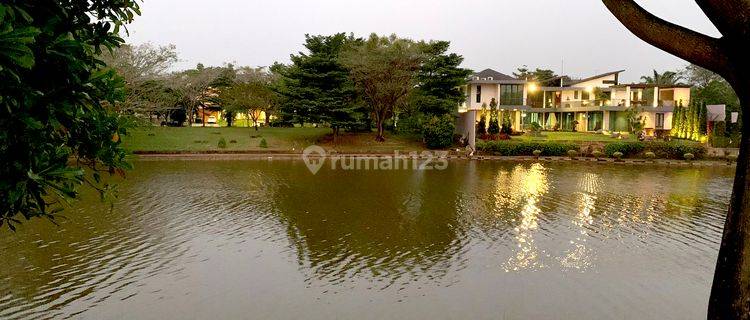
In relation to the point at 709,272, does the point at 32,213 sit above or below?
above

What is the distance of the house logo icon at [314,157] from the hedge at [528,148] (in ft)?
46.8

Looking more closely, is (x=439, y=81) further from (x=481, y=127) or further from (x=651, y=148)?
(x=651, y=148)

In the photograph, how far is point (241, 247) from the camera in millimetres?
12266

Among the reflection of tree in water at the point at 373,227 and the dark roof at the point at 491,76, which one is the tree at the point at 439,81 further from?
the reflection of tree in water at the point at 373,227

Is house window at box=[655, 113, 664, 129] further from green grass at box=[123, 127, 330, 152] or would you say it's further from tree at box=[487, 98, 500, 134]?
green grass at box=[123, 127, 330, 152]

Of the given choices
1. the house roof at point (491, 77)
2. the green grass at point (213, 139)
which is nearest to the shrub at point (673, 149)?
the house roof at point (491, 77)

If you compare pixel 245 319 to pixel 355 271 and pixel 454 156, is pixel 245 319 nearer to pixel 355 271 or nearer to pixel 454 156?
pixel 355 271

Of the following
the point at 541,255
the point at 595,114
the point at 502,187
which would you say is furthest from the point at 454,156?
the point at 541,255

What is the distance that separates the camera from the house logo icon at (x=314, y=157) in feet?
103

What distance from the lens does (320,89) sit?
42312mm

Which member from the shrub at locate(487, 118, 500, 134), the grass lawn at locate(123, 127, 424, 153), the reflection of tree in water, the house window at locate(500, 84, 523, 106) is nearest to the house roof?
the house window at locate(500, 84, 523, 106)

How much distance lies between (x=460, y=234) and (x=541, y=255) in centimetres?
256

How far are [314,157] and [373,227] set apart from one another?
23856 millimetres

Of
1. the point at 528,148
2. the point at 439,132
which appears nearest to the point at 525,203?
the point at 528,148
